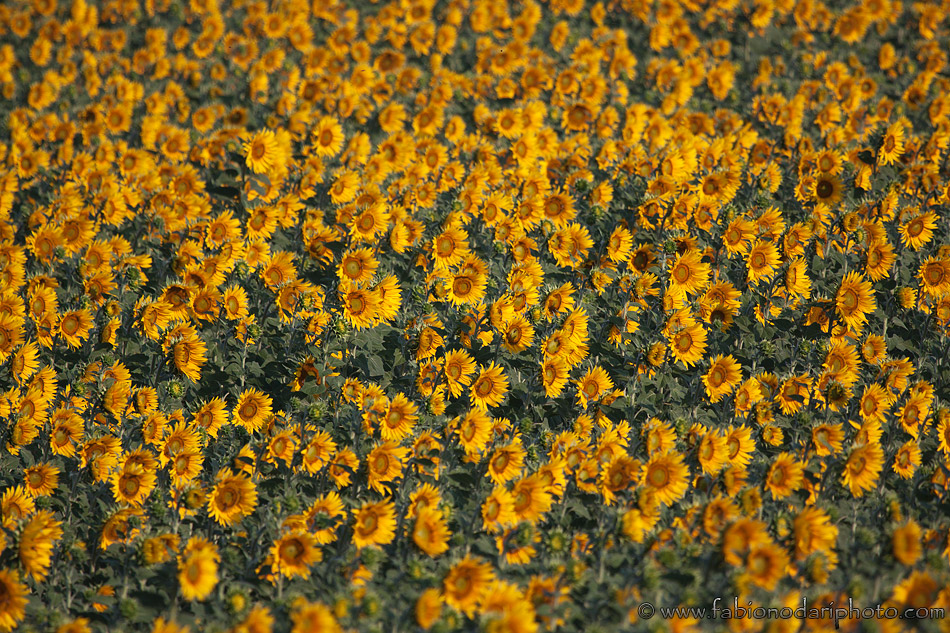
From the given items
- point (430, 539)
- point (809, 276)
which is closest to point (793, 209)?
point (809, 276)

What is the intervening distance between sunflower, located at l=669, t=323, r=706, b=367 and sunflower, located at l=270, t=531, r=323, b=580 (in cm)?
405

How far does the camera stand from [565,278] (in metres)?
8.51

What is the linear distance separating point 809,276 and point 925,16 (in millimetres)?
8274

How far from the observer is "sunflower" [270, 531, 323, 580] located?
555cm

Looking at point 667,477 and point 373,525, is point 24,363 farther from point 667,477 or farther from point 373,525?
point 667,477

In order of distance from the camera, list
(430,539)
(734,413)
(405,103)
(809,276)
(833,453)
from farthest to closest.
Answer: (405,103), (809,276), (734,413), (833,453), (430,539)

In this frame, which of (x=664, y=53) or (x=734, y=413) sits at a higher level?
(x=664, y=53)

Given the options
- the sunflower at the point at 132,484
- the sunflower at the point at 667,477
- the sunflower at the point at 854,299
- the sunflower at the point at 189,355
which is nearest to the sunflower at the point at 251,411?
the sunflower at the point at 189,355

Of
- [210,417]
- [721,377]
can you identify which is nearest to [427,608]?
[210,417]

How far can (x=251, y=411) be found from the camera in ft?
22.3

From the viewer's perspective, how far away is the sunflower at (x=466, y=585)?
204 inches

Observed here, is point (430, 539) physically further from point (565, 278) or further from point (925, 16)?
point (925, 16)

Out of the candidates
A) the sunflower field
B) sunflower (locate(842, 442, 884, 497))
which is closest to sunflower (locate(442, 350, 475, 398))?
the sunflower field

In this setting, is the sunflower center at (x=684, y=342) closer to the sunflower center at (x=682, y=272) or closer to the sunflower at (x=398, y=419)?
the sunflower center at (x=682, y=272)
